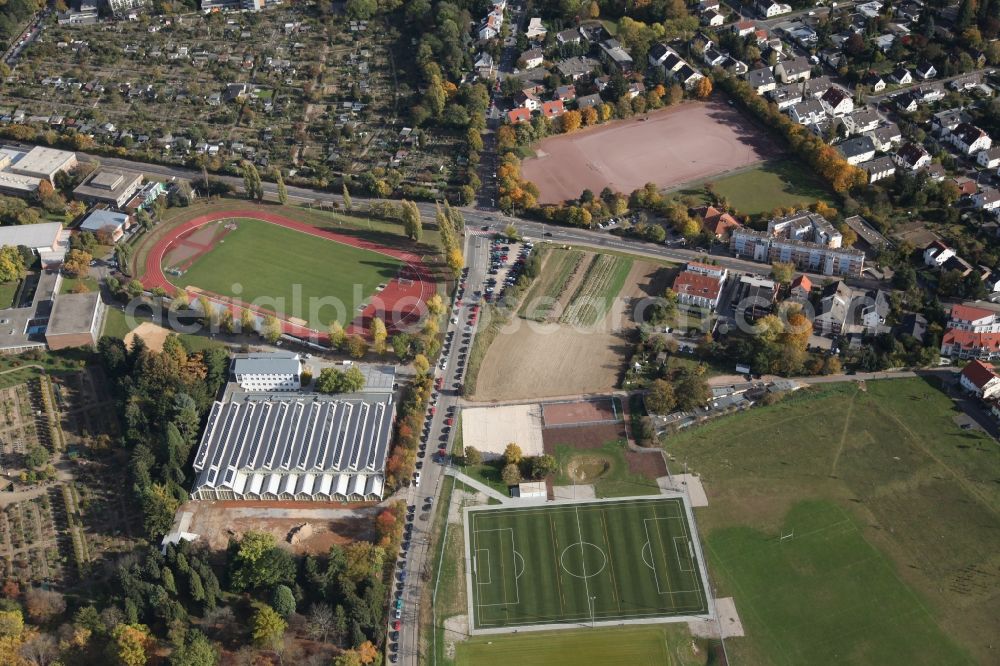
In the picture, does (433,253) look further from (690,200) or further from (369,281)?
(690,200)

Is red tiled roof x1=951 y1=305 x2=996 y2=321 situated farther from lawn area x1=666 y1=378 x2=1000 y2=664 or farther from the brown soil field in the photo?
the brown soil field

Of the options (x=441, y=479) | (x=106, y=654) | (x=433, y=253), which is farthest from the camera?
(x=433, y=253)

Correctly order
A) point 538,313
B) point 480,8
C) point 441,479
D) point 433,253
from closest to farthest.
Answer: point 441,479 < point 538,313 < point 433,253 < point 480,8

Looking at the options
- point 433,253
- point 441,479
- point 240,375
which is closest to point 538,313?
point 433,253

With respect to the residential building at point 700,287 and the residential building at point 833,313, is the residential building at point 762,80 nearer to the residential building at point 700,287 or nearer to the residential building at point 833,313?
the residential building at point 700,287

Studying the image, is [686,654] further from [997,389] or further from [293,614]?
[997,389]

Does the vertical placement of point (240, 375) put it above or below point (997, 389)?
below

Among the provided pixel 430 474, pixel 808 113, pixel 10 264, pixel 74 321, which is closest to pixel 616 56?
pixel 808 113

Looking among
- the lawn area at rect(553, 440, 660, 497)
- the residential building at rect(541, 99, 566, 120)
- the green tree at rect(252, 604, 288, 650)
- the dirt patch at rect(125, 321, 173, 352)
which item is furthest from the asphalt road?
the dirt patch at rect(125, 321, 173, 352)

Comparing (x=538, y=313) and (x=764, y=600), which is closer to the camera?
(x=764, y=600)
